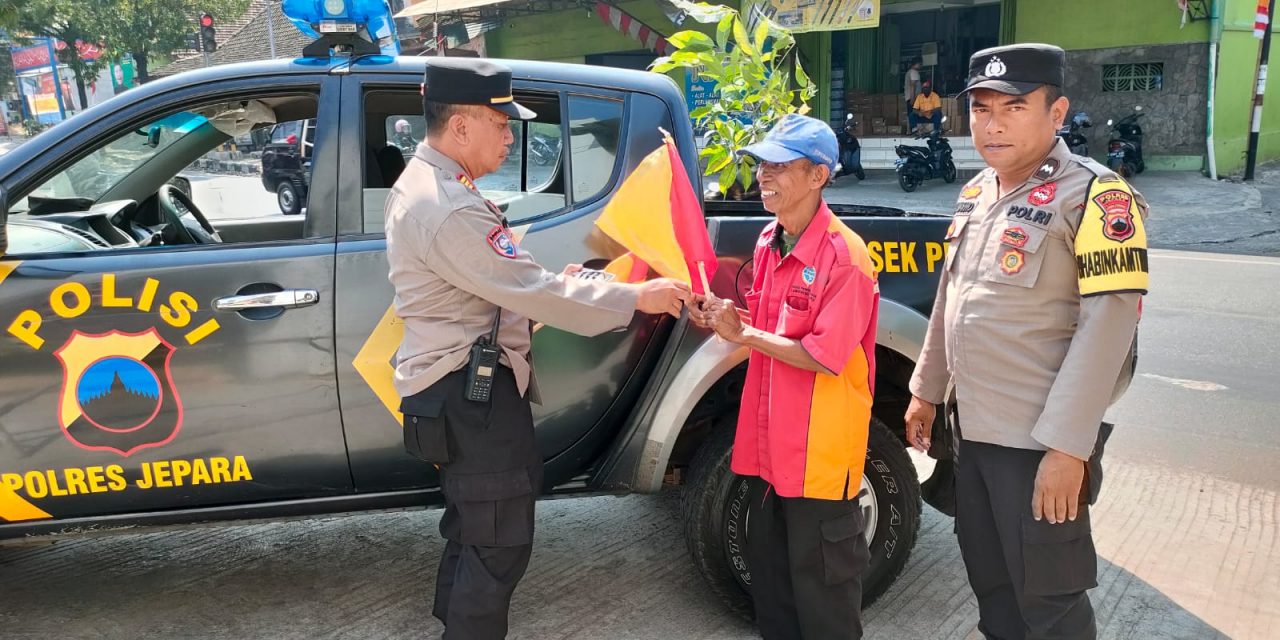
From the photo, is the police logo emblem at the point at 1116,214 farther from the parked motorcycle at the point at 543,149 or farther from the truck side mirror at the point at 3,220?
the truck side mirror at the point at 3,220

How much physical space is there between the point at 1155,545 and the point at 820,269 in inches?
81.6

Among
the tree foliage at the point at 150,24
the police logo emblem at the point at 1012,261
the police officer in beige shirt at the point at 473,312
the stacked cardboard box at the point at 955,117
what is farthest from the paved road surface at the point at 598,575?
the tree foliage at the point at 150,24

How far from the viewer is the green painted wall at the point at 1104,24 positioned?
14.1 m

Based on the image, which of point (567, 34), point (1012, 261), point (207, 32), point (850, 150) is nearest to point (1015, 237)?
point (1012, 261)

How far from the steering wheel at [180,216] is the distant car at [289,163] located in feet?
1.02

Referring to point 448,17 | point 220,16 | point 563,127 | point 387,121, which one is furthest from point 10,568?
point 220,16

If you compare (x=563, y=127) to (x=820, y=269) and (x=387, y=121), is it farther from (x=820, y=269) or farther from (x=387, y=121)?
(x=820, y=269)

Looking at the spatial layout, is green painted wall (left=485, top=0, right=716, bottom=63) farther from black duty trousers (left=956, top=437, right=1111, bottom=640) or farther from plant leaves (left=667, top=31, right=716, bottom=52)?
black duty trousers (left=956, top=437, right=1111, bottom=640)

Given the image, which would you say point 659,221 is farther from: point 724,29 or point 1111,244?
point 724,29

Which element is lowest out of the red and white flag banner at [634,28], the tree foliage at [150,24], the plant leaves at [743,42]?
the plant leaves at [743,42]

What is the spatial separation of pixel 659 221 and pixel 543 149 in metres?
0.68

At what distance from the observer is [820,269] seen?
7.80 feet

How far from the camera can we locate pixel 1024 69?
211 cm

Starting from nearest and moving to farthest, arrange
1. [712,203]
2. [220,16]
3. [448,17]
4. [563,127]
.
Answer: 1. [563,127]
2. [712,203]
3. [448,17]
4. [220,16]
